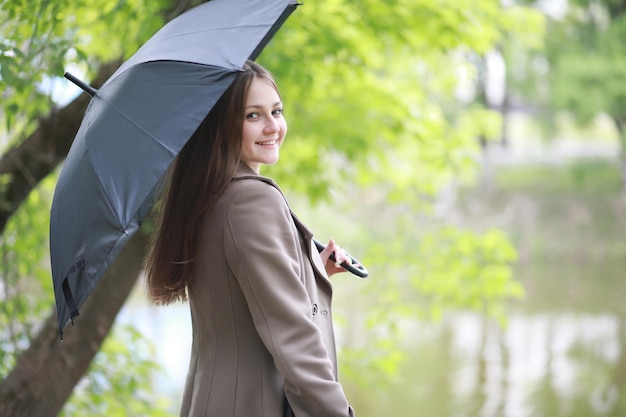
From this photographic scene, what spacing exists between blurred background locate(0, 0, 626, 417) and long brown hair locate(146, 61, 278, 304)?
95 centimetres

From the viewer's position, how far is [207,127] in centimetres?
167

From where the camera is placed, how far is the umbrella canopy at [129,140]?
58.7 inches

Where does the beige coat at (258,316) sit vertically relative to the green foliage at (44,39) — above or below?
below

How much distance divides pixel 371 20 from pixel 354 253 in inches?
260

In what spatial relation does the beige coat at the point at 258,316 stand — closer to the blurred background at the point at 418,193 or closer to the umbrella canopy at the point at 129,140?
the umbrella canopy at the point at 129,140

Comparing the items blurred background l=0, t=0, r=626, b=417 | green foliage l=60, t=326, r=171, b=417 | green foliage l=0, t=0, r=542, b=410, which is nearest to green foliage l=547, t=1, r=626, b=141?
blurred background l=0, t=0, r=626, b=417

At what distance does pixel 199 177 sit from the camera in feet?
5.40

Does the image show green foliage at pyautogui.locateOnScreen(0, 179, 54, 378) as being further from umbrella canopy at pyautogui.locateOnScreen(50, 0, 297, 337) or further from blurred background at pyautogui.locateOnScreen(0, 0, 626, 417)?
umbrella canopy at pyautogui.locateOnScreen(50, 0, 297, 337)

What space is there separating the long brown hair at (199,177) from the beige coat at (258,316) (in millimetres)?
27

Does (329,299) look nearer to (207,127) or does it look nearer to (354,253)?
(207,127)

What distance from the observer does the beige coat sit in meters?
1.54

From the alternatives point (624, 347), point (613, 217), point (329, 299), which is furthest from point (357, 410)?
point (613, 217)

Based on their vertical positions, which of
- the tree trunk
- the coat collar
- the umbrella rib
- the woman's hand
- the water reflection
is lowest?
the water reflection

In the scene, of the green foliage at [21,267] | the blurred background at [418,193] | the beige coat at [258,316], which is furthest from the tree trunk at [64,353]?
the beige coat at [258,316]
